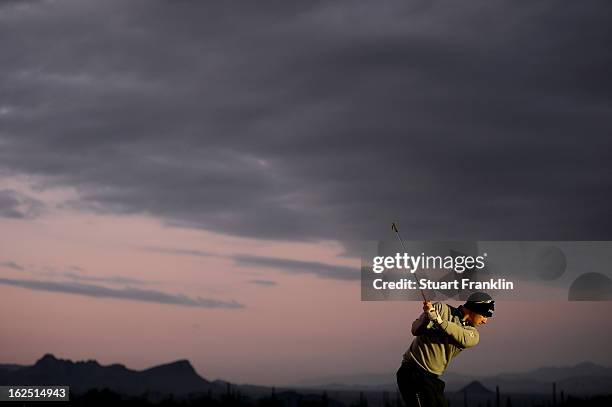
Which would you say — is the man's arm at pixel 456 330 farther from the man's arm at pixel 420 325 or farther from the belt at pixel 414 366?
the belt at pixel 414 366

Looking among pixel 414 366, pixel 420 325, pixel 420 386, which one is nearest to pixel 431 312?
pixel 420 325

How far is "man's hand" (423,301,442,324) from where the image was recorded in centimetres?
1420

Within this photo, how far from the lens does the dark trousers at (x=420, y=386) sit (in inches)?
593

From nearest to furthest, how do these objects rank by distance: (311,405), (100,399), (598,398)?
(598,398) < (100,399) < (311,405)

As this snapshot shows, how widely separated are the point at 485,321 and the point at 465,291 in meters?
12.3

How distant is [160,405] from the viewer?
99.9 m

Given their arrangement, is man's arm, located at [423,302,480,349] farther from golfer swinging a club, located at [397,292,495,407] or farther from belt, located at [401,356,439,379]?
belt, located at [401,356,439,379]

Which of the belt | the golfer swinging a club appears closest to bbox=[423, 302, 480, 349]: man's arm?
the golfer swinging a club

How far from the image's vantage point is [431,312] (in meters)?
14.2

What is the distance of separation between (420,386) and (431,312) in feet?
4.93

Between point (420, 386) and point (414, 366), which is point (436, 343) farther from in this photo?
point (420, 386)

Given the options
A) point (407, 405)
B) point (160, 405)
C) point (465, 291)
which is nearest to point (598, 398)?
point (160, 405)

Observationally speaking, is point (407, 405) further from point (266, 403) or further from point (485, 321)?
point (266, 403)

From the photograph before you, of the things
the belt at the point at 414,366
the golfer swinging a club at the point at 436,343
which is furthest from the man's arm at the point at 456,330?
the belt at the point at 414,366
